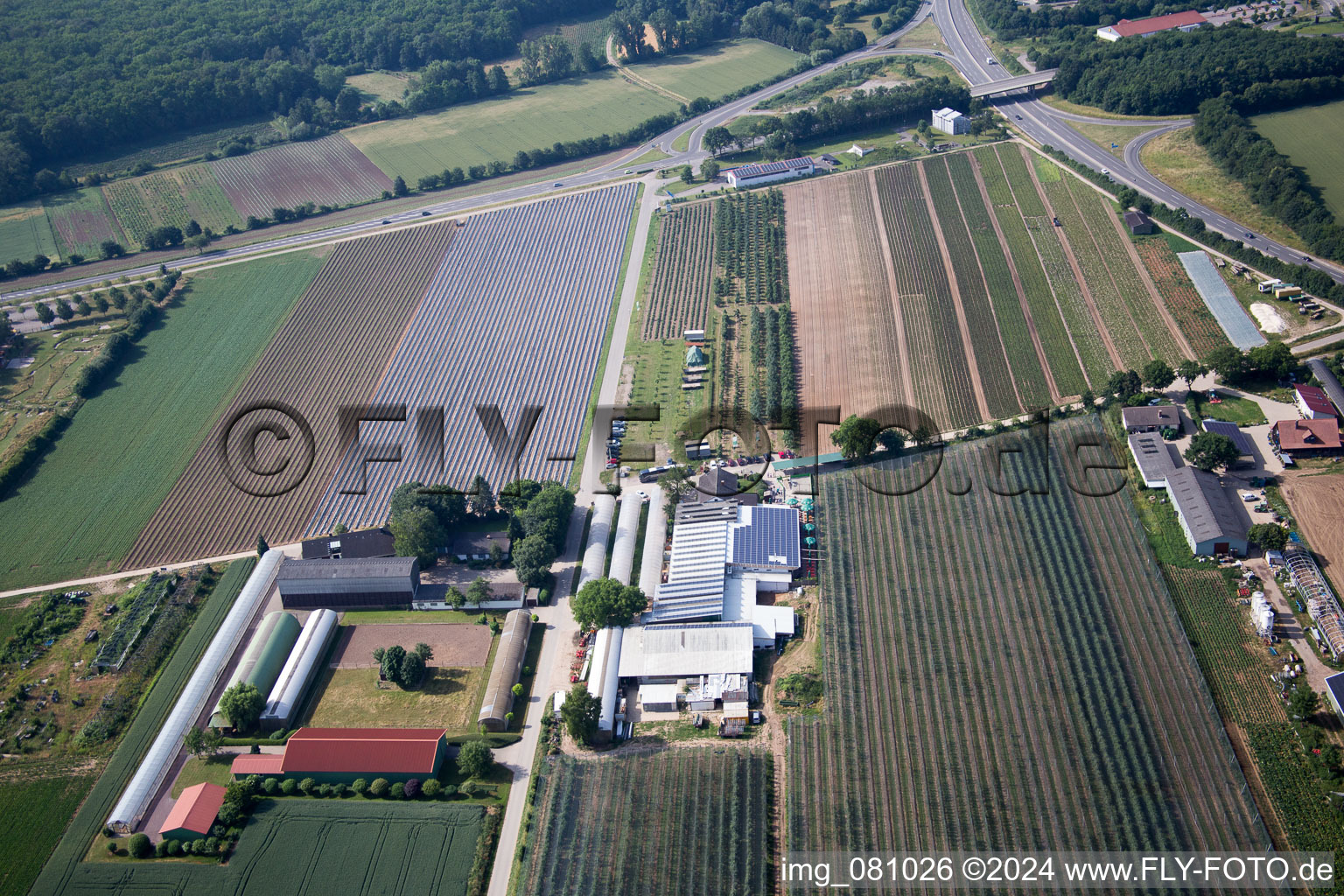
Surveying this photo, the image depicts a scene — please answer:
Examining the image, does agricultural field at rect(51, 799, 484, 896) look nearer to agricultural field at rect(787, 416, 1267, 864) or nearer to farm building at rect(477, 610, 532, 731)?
farm building at rect(477, 610, 532, 731)

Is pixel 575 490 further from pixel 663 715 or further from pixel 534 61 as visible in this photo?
pixel 534 61

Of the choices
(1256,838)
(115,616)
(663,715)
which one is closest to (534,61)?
(115,616)

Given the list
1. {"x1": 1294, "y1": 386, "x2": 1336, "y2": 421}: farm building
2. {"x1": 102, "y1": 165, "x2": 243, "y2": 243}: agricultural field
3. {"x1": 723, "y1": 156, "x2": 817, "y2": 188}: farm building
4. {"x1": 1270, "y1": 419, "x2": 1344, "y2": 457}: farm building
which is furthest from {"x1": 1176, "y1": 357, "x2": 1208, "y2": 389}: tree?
{"x1": 102, "y1": 165, "x2": 243, "y2": 243}: agricultural field

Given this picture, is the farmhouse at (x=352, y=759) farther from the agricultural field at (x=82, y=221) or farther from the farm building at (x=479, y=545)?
the agricultural field at (x=82, y=221)

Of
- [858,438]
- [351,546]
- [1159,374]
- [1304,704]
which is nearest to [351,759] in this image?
[351,546]

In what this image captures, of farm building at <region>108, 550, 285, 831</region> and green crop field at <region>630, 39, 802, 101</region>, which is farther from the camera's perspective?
green crop field at <region>630, 39, 802, 101</region>

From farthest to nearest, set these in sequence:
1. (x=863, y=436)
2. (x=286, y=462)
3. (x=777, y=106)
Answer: (x=777, y=106), (x=286, y=462), (x=863, y=436)
